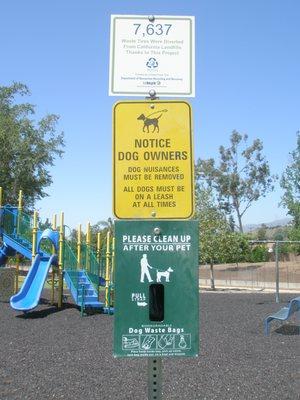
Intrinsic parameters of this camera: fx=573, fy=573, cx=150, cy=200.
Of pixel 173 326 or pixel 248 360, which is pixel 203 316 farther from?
pixel 173 326

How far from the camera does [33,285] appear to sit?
51.0 ft

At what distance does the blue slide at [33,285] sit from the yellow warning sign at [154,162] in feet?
38.5

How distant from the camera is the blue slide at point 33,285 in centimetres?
1442

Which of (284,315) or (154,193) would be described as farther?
(284,315)

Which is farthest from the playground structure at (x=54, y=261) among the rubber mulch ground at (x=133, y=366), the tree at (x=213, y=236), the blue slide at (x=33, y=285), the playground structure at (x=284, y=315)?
the tree at (x=213, y=236)

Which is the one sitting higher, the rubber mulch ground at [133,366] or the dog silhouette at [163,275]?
the dog silhouette at [163,275]

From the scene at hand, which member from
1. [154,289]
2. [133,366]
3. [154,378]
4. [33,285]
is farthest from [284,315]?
[154,289]

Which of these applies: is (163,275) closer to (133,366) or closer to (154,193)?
(154,193)

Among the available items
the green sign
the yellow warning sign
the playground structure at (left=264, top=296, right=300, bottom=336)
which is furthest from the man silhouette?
the playground structure at (left=264, top=296, right=300, bottom=336)

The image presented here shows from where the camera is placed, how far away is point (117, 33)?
10.4ft

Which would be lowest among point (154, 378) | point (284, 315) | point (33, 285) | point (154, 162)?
point (284, 315)

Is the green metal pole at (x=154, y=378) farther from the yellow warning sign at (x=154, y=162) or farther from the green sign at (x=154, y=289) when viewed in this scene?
the yellow warning sign at (x=154, y=162)

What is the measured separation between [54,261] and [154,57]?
545 inches

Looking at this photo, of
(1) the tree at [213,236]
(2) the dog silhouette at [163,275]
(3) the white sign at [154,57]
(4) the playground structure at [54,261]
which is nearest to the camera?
(2) the dog silhouette at [163,275]
